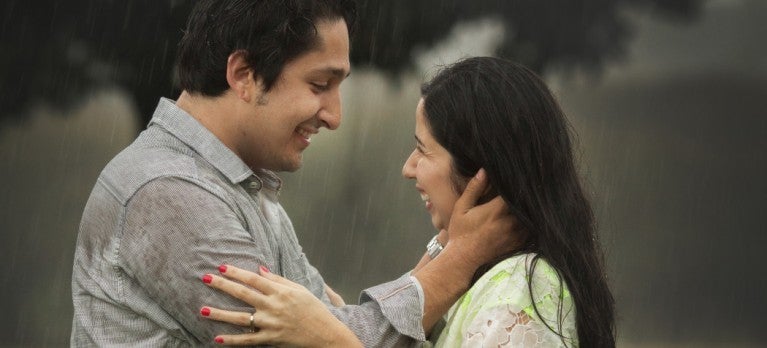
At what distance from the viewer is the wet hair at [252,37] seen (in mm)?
3701

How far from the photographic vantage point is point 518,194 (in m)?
3.56

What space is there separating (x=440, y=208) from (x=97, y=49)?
5.39 metres

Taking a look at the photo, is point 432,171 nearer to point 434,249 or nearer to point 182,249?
point 434,249

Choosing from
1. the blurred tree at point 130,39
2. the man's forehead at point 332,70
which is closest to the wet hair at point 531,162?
the man's forehead at point 332,70

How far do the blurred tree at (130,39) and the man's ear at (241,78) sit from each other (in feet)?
15.4

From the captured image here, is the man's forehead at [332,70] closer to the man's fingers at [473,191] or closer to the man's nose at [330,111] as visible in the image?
the man's nose at [330,111]

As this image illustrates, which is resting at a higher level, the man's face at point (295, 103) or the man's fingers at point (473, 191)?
the man's face at point (295, 103)

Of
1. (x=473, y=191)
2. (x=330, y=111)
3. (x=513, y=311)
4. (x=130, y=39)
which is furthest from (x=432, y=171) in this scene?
(x=130, y=39)

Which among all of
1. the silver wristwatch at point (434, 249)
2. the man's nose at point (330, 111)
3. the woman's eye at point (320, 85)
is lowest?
A: the silver wristwatch at point (434, 249)

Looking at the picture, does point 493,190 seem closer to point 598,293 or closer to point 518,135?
point 518,135

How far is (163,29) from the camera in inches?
334

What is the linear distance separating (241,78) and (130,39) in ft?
16.4

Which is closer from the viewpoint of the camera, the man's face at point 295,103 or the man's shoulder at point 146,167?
the man's shoulder at point 146,167

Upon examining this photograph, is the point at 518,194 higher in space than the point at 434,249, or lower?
higher
